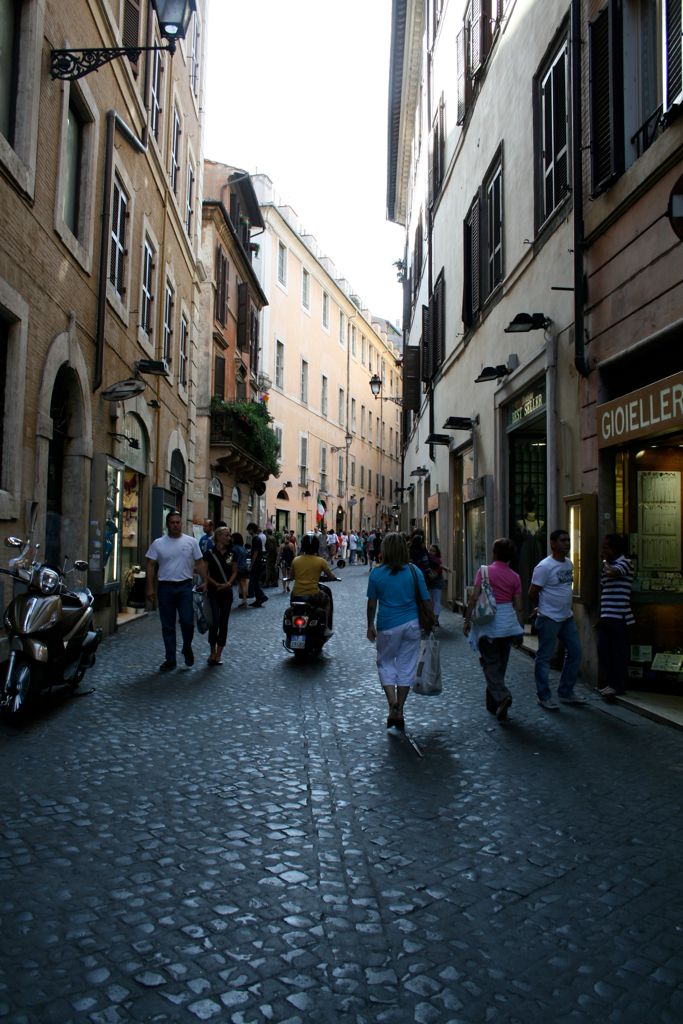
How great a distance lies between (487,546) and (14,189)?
862cm

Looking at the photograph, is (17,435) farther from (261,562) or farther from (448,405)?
(448,405)

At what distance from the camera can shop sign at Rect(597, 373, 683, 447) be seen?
22.2 feet

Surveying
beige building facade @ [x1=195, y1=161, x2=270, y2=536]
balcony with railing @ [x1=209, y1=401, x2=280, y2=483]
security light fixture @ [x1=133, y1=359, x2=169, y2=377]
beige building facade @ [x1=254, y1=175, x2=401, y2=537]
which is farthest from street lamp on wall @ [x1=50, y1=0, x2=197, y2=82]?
beige building facade @ [x1=254, y1=175, x2=401, y2=537]

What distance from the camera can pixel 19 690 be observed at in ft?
21.1

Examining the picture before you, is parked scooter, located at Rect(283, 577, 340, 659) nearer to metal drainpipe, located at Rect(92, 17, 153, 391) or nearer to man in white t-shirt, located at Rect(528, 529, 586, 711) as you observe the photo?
man in white t-shirt, located at Rect(528, 529, 586, 711)

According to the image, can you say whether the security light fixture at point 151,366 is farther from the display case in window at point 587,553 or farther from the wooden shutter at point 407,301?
the wooden shutter at point 407,301

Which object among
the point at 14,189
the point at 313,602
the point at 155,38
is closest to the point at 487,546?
the point at 313,602

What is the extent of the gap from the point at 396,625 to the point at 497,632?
1.00m

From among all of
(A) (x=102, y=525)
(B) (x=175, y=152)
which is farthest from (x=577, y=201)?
(B) (x=175, y=152)

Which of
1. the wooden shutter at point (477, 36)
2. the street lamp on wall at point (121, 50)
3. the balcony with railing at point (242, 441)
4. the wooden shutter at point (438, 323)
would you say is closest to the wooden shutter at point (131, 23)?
the street lamp on wall at point (121, 50)

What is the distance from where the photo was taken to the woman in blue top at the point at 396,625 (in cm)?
662

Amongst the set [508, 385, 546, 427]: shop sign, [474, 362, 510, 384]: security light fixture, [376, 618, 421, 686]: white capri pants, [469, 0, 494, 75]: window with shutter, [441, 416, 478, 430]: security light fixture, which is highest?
[469, 0, 494, 75]: window with shutter

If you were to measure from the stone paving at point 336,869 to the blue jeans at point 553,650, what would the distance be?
0.49 metres

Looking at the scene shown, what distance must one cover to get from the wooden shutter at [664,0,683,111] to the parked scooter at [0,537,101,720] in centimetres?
646
